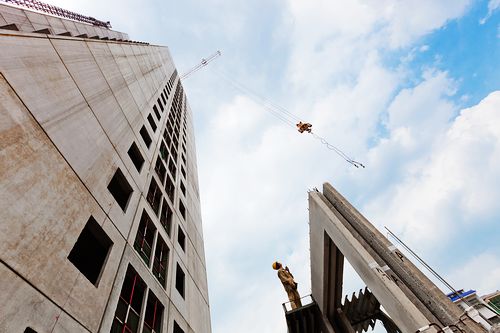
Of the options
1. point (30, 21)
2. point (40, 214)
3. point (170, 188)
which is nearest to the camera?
point (40, 214)

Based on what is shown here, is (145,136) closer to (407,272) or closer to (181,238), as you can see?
(181,238)

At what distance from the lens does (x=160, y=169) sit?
1820 centimetres

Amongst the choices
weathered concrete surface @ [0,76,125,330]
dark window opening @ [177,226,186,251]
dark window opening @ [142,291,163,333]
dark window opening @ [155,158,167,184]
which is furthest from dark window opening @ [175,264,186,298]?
weathered concrete surface @ [0,76,125,330]

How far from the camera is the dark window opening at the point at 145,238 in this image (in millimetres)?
11685

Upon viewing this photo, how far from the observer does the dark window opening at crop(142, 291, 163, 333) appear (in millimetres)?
10555

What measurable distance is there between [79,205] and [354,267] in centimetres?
1099

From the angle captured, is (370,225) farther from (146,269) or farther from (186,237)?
(186,237)

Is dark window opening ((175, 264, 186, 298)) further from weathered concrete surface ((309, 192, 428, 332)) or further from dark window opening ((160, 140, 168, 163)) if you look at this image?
dark window opening ((160, 140, 168, 163))

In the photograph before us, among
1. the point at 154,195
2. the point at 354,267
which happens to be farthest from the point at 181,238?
the point at 354,267

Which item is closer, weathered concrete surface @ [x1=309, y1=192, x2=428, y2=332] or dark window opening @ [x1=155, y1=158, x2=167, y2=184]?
weathered concrete surface @ [x1=309, y1=192, x2=428, y2=332]

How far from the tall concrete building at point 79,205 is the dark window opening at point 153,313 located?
0.05 meters

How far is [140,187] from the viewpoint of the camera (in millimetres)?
13320

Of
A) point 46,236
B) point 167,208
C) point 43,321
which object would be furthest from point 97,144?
point 167,208

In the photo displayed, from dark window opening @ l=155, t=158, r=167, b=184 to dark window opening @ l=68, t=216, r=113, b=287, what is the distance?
26.4 ft
